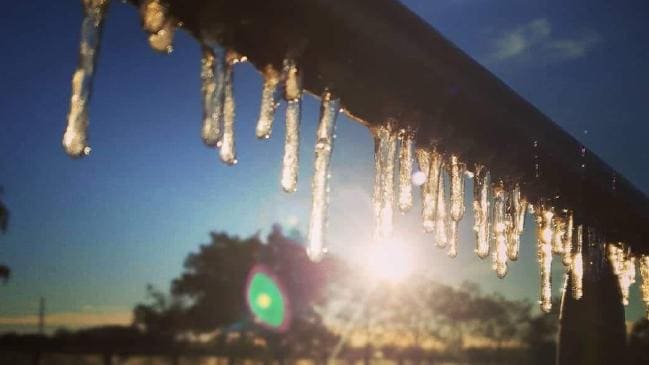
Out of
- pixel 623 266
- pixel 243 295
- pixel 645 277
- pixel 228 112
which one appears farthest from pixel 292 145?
pixel 243 295

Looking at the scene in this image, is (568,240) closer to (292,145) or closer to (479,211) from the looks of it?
(479,211)

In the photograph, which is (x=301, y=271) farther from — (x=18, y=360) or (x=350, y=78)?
(x=350, y=78)

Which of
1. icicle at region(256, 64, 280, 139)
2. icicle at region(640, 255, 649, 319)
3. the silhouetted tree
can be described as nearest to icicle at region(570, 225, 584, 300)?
icicle at region(640, 255, 649, 319)

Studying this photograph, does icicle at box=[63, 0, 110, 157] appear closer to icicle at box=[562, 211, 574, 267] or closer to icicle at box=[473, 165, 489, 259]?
icicle at box=[473, 165, 489, 259]

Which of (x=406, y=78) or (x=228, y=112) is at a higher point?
(x=406, y=78)

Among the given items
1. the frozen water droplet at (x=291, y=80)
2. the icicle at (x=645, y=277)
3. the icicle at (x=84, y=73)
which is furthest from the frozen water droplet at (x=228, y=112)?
the icicle at (x=645, y=277)

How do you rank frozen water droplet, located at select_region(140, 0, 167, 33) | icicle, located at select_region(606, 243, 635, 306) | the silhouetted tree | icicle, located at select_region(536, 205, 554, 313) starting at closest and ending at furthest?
frozen water droplet, located at select_region(140, 0, 167, 33) < icicle, located at select_region(536, 205, 554, 313) < icicle, located at select_region(606, 243, 635, 306) < the silhouetted tree

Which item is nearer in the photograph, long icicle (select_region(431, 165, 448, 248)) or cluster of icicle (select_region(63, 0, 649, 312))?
cluster of icicle (select_region(63, 0, 649, 312))
